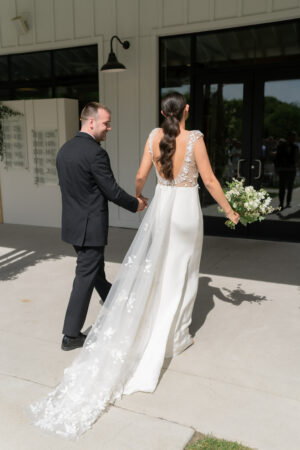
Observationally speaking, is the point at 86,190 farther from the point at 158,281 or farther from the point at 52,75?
the point at 52,75

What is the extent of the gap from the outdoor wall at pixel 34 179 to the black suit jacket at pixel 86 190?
505cm

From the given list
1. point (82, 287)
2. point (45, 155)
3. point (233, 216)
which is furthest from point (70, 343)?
point (45, 155)

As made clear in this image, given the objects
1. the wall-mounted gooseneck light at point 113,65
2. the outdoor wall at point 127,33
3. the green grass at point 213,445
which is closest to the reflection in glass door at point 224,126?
the outdoor wall at point 127,33

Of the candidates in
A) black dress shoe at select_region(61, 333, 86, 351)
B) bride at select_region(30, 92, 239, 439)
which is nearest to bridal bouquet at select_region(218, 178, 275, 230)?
bride at select_region(30, 92, 239, 439)

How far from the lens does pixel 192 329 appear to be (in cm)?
371

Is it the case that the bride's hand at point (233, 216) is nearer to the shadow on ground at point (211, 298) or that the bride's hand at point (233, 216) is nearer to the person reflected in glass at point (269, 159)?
the shadow on ground at point (211, 298)

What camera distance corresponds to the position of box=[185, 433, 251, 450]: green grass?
223cm

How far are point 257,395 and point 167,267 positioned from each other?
3.37 ft

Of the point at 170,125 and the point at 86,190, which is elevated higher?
the point at 170,125

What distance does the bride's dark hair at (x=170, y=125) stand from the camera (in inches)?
116

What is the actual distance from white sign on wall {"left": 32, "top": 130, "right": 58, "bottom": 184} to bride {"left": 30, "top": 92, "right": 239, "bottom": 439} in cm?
529

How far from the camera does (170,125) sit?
2961mm

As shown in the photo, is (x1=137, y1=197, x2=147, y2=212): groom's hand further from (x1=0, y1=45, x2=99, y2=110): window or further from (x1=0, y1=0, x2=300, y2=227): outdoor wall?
(x1=0, y1=45, x2=99, y2=110): window

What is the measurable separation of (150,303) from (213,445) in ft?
3.44
